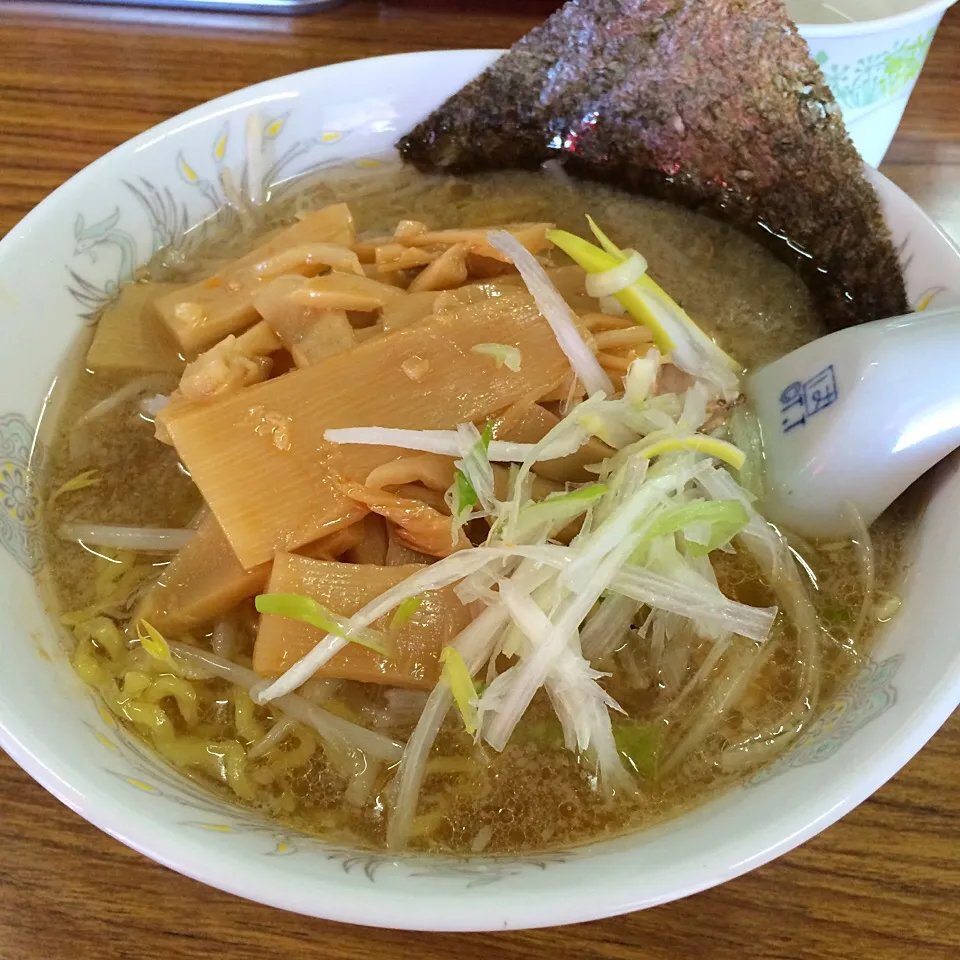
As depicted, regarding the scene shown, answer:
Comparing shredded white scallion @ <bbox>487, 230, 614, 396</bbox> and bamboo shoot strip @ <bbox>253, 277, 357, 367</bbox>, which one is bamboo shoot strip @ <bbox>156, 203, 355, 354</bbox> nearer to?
bamboo shoot strip @ <bbox>253, 277, 357, 367</bbox>

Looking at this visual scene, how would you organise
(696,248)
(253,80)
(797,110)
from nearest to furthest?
(797,110)
(696,248)
(253,80)

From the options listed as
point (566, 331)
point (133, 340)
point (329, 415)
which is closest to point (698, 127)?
point (566, 331)

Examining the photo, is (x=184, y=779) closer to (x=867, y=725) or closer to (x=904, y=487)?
(x=867, y=725)

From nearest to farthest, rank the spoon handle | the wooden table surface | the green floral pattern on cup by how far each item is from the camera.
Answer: the wooden table surface → the spoon handle → the green floral pattern on cup

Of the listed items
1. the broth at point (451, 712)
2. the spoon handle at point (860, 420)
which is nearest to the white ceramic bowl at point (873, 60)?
the broth at point (451, 712)

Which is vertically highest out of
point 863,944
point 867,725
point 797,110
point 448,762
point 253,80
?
point 797,110

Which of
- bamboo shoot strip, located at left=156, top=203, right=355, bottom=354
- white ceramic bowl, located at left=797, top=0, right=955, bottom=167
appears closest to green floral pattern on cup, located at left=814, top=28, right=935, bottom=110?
white ceramic bowl, located at left=797, top=0, right=955, bottom=167

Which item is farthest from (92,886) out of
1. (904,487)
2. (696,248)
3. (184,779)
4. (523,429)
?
(696,248)

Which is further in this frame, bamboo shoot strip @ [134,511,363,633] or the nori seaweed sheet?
the nori seaweed sheet
